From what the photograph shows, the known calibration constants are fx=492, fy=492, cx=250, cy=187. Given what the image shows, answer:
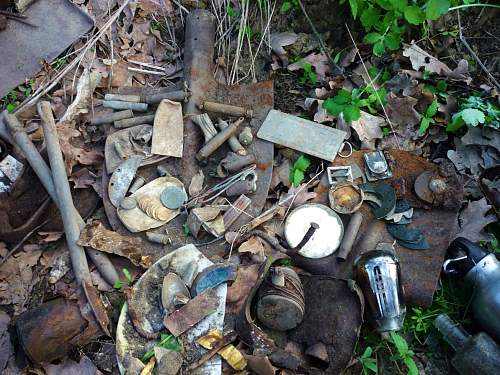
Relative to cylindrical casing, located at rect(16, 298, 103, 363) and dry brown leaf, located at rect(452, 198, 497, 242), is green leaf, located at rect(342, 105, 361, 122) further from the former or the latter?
cylindrical casing, located at rect(16, 298, 103, 363)

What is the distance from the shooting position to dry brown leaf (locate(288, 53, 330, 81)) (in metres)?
3.75

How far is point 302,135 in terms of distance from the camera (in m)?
3.42

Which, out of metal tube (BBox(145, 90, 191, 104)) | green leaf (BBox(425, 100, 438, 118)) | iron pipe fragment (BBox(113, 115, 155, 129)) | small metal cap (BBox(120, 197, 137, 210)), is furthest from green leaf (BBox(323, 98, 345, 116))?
small metal cap (BBox(120, 197, 137, 210))

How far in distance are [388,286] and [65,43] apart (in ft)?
9.83

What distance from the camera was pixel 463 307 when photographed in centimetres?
298

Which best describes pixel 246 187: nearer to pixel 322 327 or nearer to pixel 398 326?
pixel 322 327

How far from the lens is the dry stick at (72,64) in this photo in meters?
3.59

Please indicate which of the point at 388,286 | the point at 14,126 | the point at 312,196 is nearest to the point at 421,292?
the point at 388,286

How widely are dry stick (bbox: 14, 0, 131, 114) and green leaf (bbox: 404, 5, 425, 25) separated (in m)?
2.19

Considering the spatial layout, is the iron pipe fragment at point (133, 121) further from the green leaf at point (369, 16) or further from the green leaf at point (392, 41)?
the green leaf at point (392, 41)

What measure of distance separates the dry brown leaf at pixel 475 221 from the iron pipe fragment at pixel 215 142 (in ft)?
5.24

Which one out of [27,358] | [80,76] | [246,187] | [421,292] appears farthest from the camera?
[80,76]

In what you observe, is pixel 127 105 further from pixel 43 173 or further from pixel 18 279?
pixel 18 279

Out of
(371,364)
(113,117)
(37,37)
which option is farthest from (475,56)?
(37,37)
